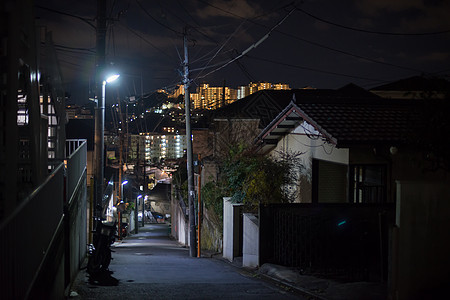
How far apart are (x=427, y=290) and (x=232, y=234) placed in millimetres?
7256

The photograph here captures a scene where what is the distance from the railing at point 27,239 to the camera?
3.48m

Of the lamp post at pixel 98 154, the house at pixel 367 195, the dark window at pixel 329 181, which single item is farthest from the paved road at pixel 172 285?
the dark window at pixel 329 181

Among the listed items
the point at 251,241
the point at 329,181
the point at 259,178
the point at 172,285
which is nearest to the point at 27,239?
the point at 172,285

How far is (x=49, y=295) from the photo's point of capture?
5594 mm

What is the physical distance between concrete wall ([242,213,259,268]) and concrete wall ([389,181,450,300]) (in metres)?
4.77

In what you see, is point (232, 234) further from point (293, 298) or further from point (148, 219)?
point (148, 219)

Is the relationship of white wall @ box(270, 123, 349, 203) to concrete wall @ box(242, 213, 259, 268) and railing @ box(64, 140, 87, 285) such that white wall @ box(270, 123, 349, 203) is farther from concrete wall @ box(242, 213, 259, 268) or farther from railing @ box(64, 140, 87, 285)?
railing @ box(64, 140, 87, 285)

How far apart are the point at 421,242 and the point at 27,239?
6068 mm

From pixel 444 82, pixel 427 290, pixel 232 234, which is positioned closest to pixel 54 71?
pixel 232 234

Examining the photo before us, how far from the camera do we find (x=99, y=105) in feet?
48.6

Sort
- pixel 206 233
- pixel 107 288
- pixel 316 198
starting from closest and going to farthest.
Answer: pixel 107 288, pixel 316 198, pixel 206 233

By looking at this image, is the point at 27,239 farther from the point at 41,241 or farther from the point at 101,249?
the point at 101,249

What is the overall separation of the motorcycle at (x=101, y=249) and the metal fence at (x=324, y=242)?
3743 millimetres

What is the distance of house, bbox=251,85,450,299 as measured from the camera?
730 centimetres
